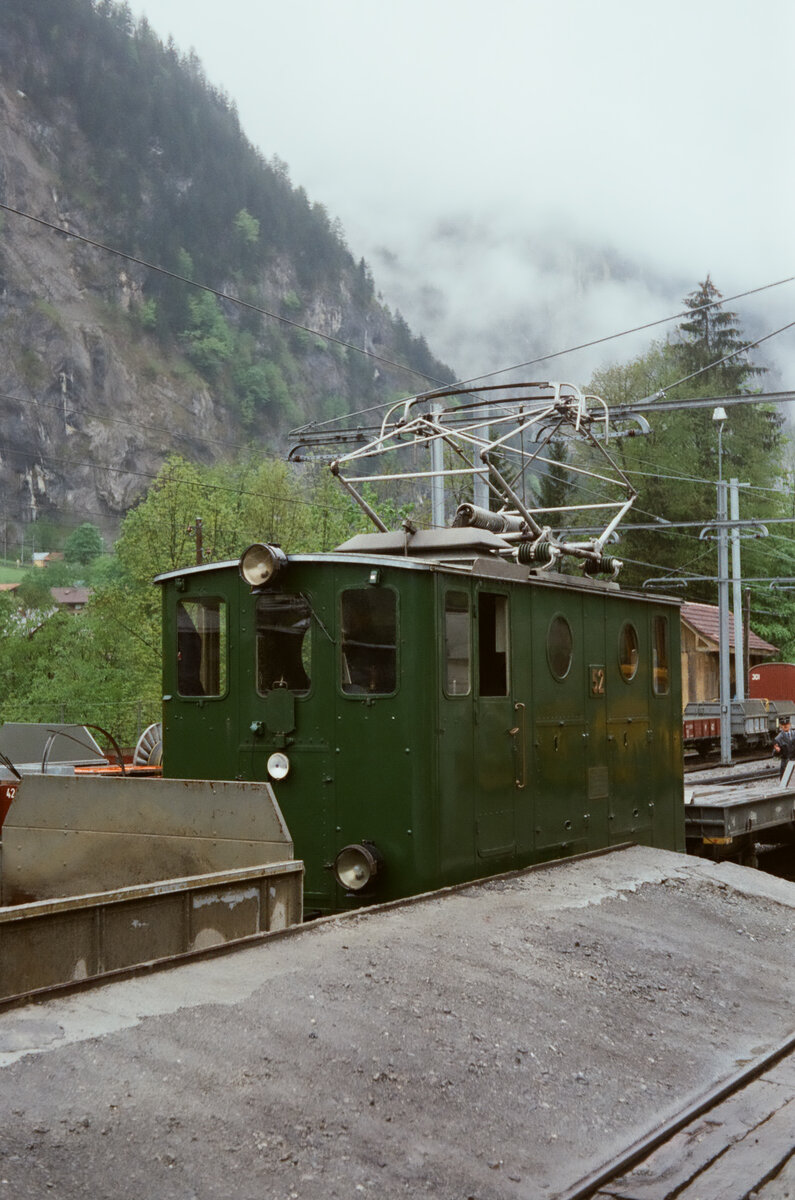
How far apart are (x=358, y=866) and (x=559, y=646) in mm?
2882

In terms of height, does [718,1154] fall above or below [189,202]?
below

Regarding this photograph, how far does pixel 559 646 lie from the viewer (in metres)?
11.4

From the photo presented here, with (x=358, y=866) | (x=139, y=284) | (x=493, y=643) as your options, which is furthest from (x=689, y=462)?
(x=139, y=284)

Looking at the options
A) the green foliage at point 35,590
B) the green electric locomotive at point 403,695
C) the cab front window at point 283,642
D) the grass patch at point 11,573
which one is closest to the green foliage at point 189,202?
the grass patch at point 11,573

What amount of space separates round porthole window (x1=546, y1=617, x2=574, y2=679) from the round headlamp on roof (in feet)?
8.26

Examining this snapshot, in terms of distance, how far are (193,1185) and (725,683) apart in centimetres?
2970

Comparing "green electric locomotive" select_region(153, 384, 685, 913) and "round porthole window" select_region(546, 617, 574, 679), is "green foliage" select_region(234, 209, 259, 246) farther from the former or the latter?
"round porthole window" select_region(546, 617, 574, 679)

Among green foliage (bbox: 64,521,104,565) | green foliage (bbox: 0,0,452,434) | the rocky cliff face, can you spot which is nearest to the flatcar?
the rocky cliff face

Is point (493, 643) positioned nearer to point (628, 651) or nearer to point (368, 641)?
point (368, 641)

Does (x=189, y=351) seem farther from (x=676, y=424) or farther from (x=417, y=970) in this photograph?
(x=417, y=970)

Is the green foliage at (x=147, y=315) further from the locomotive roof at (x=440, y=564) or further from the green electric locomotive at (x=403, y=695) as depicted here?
the locomotive roof at (x=440, y=564)

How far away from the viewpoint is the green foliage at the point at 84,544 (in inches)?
5586

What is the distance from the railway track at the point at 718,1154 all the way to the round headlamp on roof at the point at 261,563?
490 cm

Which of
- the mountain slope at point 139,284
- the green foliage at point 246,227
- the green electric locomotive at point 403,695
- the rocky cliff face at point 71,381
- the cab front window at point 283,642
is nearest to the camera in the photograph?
the green electric locomotive at point 403,695
